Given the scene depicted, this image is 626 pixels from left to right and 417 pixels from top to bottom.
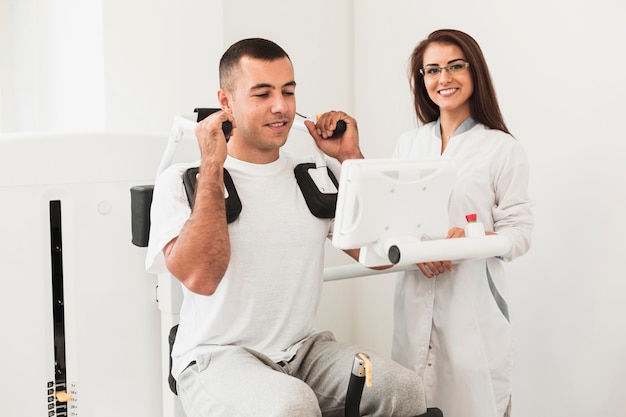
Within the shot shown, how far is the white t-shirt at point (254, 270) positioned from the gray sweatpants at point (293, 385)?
0.15 feet

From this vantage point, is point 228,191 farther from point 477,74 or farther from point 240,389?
point 477,74

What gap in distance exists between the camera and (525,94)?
2477mm

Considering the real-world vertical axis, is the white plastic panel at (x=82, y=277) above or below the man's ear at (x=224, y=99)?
below

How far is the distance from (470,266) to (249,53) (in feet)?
2.72

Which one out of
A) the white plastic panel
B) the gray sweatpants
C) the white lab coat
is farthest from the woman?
the white plastic panel

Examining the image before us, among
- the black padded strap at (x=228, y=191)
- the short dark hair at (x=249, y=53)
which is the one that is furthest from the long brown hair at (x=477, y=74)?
the black padded strap at (x=228, y=191)

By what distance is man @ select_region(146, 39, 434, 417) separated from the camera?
1596 millimetres

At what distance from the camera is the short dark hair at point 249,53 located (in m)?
1.80

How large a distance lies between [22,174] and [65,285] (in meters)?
0.32

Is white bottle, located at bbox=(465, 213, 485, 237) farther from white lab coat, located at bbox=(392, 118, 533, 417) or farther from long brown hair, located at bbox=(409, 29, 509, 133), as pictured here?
long brown hair, located at bbox=(409, 29, 509, 133)

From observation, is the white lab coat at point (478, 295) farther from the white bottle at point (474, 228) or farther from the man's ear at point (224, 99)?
the man's ear at point (224, 99)

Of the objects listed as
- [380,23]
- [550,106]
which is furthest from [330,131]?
[380,23]

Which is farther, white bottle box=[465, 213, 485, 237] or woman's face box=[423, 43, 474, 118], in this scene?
woman's face box=[423, 43, 474, 118]

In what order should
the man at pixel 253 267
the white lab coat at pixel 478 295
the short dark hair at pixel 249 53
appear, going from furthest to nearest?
the white lab coat at pixel 478 295 < the short dark hair at pixel 249 53 < the man at pixel 253 267
